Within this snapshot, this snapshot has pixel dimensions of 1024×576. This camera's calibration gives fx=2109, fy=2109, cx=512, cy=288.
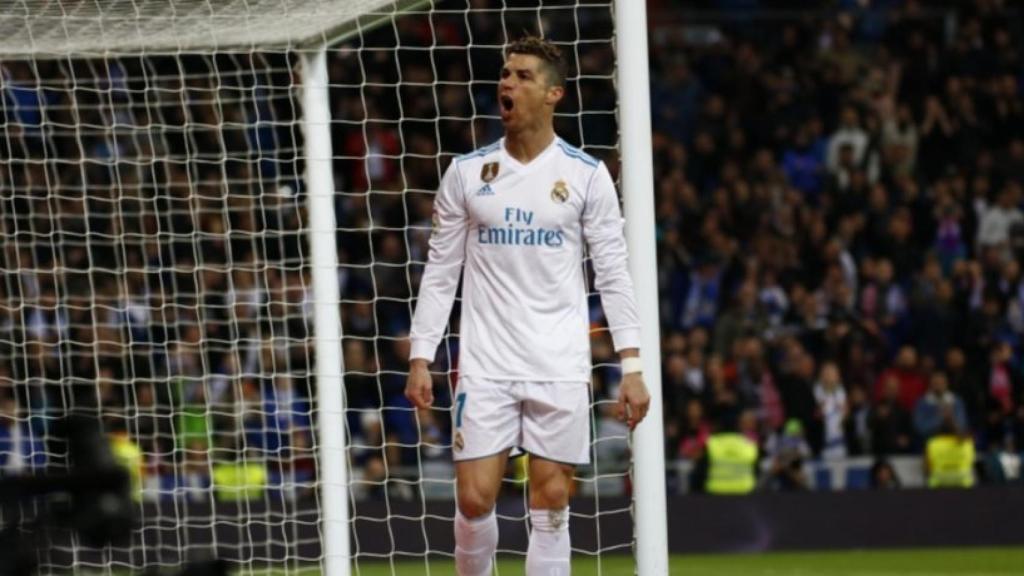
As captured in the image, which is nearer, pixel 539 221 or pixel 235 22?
pixel 539 221

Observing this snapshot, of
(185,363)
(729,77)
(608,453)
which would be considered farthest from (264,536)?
(729,77)

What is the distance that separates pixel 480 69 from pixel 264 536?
5707 millimetres

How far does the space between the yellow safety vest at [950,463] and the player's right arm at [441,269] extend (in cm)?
816

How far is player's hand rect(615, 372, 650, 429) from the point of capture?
677 centimetres

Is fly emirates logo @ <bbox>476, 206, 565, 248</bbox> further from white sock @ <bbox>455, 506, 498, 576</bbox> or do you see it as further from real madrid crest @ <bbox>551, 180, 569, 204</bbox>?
white sock @ <bbox>455, 506, 498, 576</bbox>

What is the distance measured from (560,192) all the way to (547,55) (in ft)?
1.47

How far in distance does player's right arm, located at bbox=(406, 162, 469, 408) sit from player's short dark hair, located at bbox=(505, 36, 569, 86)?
449 mm

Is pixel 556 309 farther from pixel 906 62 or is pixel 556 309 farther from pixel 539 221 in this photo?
pixel 906 62

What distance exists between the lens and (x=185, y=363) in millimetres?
13609

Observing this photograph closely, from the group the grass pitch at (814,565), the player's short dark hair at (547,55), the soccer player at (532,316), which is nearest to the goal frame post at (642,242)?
the soccer player at (532,316)

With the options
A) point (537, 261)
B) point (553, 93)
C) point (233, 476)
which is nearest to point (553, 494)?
point (537, 261)

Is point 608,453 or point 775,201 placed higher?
point 775,201

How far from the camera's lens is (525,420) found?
A: 22.6 feet

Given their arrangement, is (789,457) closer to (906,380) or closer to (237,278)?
(906,380)
